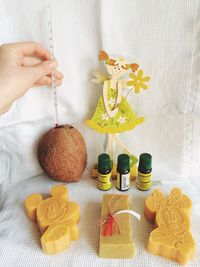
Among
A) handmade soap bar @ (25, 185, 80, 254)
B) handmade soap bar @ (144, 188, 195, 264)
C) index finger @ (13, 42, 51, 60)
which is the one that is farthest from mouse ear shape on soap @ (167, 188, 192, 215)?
index finger @ (13, 42, 51, 60)

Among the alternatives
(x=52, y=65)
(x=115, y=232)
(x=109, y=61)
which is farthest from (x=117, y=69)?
(x=115, y=232)

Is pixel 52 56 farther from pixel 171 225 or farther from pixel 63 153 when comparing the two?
pixel 171 225

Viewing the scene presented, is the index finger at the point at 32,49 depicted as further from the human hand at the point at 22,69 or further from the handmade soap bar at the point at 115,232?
the handmade soap bar at the point at 115,232

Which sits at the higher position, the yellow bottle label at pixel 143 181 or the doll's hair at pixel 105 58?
the doll's hair at pixel 105 58

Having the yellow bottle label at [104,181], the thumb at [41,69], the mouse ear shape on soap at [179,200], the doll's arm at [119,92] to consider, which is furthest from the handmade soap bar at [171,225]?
the thumb at [41,69]

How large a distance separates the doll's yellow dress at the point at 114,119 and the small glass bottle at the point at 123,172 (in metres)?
0.07

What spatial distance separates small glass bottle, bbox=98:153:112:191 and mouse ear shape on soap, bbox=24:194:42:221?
155 mm

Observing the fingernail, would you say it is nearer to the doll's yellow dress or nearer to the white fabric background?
the white fabric background

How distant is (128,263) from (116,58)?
44 centimetres

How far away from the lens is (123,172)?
0.74 meters

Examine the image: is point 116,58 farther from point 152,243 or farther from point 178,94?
point 152,243

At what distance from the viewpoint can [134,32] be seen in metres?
0.68

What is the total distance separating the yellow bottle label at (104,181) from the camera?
2.48 ft

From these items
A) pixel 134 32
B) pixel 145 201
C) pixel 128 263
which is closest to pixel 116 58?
pixel 134 32
